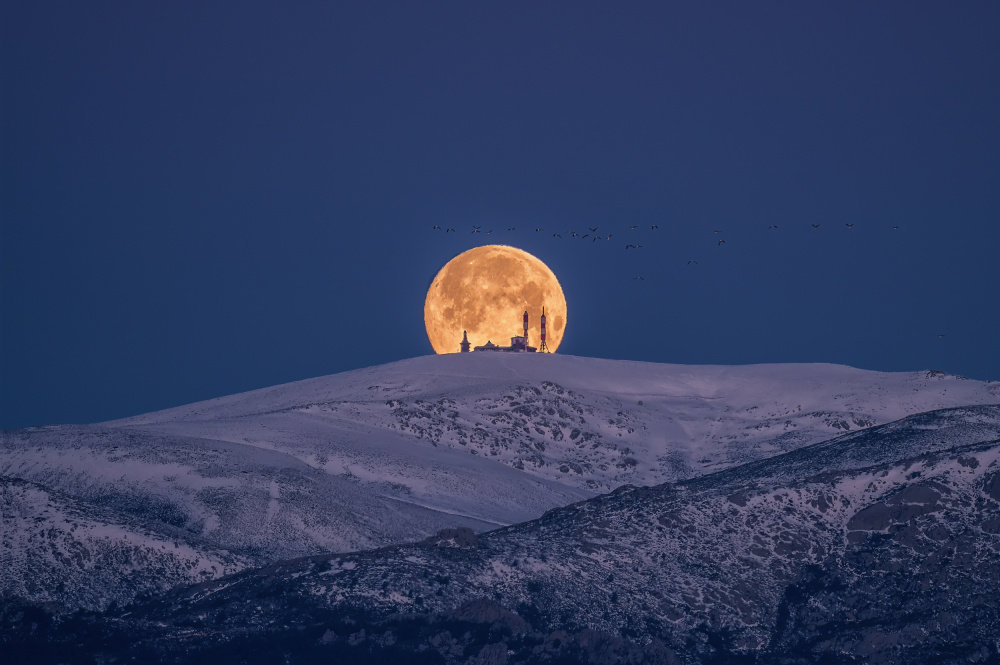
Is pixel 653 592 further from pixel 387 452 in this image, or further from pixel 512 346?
pixel 512 346

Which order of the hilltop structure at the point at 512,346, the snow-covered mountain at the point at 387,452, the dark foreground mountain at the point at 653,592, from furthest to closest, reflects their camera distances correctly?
the hilltop structure at the point at 512,346 < the snow-covered mountain at the point at 387,452 < the dark foreground mountain at the point at 653,592

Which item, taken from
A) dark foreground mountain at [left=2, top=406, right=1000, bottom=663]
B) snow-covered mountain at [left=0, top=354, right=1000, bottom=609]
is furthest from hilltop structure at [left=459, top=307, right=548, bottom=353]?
dark foreground mountain at [left=2, top=406, right=1000, bottom=663]

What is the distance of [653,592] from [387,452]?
31622 mm

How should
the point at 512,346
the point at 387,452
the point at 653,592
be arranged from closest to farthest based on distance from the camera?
the point at 653,592, the point at 387,452, the point at 512,346

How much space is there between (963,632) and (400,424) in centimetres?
4968

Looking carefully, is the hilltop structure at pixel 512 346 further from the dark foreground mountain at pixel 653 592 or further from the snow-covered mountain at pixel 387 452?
the dark foreground mountain at pixel 653 592

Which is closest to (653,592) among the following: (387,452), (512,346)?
(387,452)

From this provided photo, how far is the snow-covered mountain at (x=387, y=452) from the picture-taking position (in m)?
66.2

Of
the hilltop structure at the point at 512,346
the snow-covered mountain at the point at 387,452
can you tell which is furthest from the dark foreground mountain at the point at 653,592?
the hilltop structure at the point at 512,346

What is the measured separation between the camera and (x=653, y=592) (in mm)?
63250

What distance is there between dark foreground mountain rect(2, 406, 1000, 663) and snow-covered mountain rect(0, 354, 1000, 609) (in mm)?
4838

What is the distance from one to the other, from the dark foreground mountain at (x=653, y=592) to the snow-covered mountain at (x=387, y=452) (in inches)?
190

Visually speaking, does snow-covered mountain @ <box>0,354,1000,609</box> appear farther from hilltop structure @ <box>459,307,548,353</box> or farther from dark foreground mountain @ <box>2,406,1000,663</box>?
dark foreground mountain @ <box>2,406,1000,663</box>

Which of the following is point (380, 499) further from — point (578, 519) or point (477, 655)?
point (477, 655)
